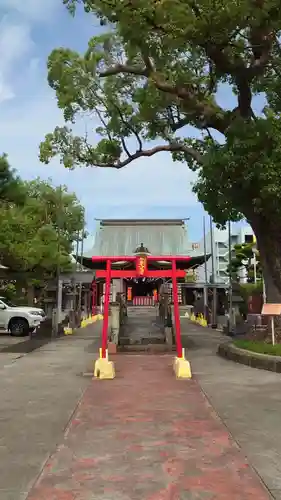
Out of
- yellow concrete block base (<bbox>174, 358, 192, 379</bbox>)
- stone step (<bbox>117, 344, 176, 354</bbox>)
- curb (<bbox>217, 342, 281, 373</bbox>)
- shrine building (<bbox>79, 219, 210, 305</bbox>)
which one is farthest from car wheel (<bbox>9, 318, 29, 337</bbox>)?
shrine building (<bbox>79, 219, 210, 305</bbox>)

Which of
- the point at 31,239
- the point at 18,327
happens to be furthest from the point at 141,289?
the point at 18,327

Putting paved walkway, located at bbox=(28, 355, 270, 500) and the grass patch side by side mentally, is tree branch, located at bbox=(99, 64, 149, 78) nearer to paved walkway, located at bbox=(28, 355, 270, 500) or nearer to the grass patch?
the grass patch

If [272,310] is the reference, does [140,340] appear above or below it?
below

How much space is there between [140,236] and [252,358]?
42903 mm

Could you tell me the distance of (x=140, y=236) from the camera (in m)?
55.3

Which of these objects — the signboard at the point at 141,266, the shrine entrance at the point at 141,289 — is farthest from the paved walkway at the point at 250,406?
the shrine entrance at the point at 141,289

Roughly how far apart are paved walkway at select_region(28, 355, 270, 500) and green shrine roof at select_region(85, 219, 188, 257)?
44.5 metres

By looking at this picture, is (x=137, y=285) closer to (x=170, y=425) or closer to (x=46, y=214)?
(x=46, y=214)

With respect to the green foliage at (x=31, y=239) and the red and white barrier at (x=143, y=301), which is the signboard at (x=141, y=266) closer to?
the green foliage at (x=31, y=239)

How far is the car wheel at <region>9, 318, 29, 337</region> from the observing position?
22.7 metres

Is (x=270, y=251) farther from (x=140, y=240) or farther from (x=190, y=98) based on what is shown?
(x=140, y=240)

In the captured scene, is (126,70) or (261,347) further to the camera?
(126,70)

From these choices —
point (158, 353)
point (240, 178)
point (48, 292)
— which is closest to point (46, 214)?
point (48, 292)

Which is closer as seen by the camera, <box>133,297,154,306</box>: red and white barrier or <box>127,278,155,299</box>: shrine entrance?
<box>133,297,154,306</box>: red and white barrier
